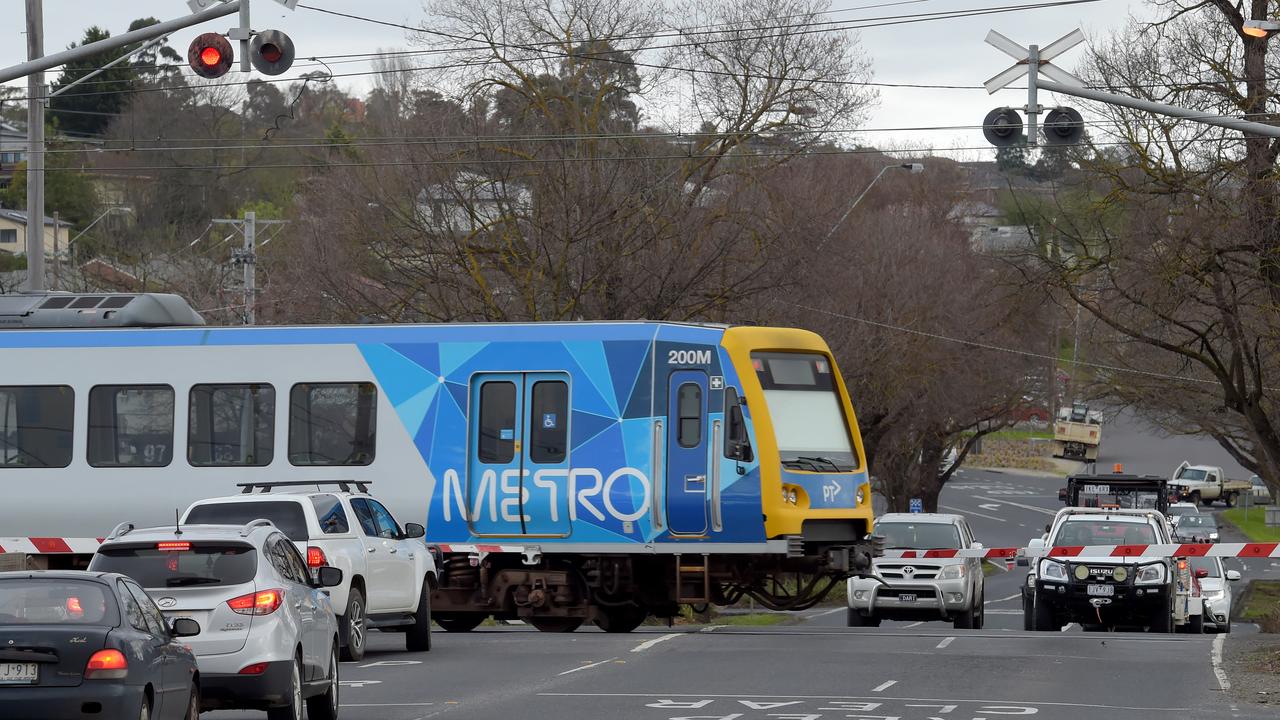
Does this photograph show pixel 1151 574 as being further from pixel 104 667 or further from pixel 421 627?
pixel 104 667

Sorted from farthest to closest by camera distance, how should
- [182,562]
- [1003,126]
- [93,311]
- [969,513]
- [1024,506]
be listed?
[1024,506] < [969,513] < [93,311] < [1003,126] < [182,562]

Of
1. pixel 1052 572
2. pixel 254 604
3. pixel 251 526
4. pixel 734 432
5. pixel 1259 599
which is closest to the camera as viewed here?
pixel 254 604

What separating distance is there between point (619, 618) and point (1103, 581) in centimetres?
722

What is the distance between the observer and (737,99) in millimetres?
45062

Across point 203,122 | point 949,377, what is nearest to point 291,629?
point 949,377

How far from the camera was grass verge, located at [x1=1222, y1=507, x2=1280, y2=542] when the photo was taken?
6969 cm

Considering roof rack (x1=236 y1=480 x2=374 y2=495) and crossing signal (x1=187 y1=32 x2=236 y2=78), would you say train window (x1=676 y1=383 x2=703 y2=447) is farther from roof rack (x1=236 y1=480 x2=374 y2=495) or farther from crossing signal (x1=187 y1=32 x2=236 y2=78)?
crossing signal (x1=187 y1=32 x2=236 y2=78)

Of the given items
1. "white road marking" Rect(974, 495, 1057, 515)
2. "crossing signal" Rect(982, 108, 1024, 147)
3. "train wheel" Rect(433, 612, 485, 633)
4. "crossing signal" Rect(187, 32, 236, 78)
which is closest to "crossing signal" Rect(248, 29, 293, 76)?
"crossing signal" Rect(187, 32, 236, 78)

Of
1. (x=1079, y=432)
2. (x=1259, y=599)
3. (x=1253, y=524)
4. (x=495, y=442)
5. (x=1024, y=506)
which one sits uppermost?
(x=1079, y=432)

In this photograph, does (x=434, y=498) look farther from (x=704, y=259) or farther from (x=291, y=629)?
(x=704, y=259)

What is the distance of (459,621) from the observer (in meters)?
25.0

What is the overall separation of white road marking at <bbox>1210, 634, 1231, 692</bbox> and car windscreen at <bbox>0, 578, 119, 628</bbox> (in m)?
10.4

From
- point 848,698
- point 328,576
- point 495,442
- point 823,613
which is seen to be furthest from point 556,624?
point 823,613

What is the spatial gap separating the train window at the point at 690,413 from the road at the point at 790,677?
7.62ft
